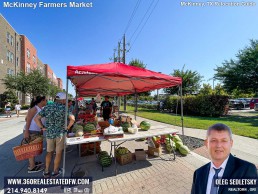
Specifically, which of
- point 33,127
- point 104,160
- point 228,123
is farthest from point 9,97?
point 228,123

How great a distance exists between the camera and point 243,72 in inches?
703

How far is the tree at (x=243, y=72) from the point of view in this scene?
57.3 feet

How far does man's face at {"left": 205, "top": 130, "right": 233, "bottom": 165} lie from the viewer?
4.58 ft

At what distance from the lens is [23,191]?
3436mm

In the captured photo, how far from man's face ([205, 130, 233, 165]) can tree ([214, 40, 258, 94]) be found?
20.0 meters

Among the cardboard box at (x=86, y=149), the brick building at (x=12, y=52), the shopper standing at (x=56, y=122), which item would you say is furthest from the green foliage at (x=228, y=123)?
the brick building at (x=12, y=52)

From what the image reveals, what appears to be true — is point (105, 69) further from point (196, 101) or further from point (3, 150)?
point (196, 101)

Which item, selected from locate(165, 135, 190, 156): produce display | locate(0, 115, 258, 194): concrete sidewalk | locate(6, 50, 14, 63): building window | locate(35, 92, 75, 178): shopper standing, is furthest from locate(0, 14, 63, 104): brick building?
locate(165, 135, 190, 156): produce display

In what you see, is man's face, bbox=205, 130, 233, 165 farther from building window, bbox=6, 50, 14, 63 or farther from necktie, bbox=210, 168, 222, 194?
building window, bbox=6, 50, 14, 63

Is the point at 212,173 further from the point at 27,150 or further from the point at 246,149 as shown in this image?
the point at 246,149

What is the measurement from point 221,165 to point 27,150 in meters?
3.87

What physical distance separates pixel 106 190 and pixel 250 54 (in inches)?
809

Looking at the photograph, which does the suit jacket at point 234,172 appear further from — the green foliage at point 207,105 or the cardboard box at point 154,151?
the green foliage at point 207,105

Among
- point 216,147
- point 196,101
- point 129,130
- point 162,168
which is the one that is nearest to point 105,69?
point 129,130
